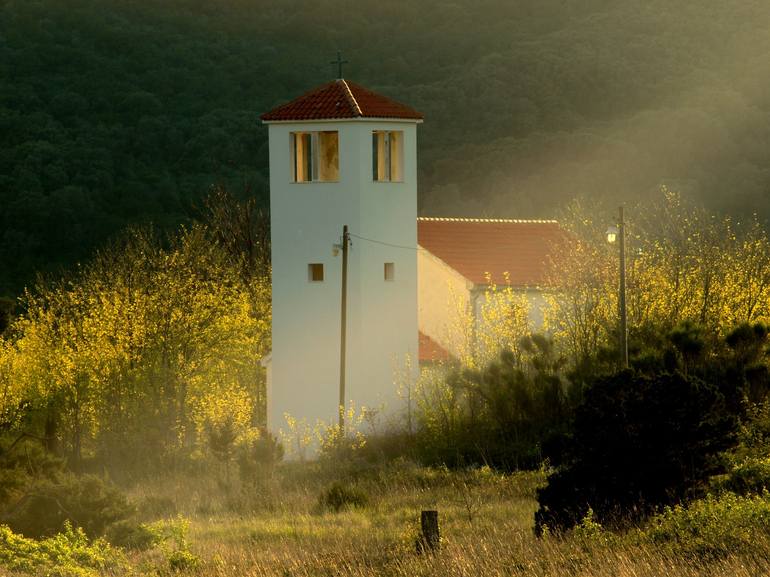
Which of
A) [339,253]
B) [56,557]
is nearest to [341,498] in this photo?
[56,557]

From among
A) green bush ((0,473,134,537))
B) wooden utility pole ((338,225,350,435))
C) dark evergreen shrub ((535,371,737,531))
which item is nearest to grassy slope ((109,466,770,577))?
dark evergreen shrub ((535,371,737,531))

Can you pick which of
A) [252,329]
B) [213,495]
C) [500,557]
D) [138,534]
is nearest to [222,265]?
[252,329]

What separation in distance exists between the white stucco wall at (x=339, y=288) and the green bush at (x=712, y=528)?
19.5 meters

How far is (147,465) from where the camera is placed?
1615 inches

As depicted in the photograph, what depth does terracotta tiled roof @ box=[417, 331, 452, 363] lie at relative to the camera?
39812mm

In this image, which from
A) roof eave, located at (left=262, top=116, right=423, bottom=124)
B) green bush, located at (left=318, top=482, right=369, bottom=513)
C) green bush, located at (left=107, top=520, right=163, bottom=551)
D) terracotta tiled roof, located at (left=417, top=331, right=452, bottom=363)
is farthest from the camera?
terracotta tiled roof, located at (left=417, top=331, right=452, bottom=363)

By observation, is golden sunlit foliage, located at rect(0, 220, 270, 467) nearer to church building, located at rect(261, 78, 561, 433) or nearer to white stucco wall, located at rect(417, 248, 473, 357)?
church building, located at rect(261, 78, 561, 433)

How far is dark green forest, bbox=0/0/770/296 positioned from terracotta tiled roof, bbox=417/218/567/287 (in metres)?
33.0

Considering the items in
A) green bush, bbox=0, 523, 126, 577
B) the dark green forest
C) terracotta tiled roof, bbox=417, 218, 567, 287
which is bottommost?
green bush, bbox=0, 523, 126, 577

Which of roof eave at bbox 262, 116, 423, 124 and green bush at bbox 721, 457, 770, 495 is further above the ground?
roof eave at bbox 262, 116, 423, 124

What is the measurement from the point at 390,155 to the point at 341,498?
14.3m

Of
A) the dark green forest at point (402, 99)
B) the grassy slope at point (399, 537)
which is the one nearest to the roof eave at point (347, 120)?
the grassy slope at point (399, 537)

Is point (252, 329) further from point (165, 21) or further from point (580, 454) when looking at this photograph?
point (165, 21)

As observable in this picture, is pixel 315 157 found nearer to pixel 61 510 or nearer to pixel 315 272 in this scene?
pixel 315 272
